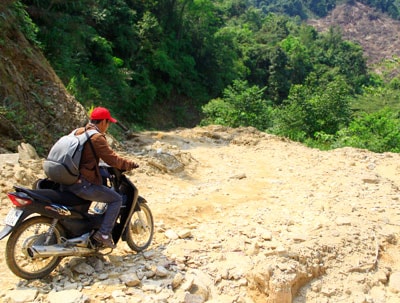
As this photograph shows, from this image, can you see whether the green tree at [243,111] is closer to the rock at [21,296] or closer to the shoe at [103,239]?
the shoe at [103,239]

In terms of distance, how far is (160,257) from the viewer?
12.3ft

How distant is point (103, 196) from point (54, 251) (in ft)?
1.90

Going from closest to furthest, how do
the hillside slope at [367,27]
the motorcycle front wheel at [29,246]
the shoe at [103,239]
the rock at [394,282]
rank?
the motorcycle front wheel at [29,246]
the shoe at [103,239]
the rock at [394,282]
the hillside slope at [367,27]

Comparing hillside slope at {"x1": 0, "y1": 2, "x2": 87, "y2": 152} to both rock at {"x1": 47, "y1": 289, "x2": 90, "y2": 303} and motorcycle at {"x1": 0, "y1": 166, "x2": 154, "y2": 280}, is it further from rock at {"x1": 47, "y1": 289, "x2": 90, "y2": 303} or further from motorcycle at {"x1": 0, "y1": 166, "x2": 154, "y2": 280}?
rock at {"x1": 47, "y1": 289, "x2": 90, "y2": 303}

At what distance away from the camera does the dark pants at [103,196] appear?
3211mm

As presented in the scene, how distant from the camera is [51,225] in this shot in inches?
124

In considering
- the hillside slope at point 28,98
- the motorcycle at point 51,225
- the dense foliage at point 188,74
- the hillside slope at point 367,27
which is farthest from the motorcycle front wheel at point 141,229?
the hillside slope at point 367,27

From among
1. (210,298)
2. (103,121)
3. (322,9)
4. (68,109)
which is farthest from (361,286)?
(322,9)

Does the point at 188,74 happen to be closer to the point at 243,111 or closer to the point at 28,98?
the point at 243,111

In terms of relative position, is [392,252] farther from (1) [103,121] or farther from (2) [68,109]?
(2) [68,109]

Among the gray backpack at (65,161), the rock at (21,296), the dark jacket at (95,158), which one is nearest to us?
the rock at (21,296)

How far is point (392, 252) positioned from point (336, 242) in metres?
0.82

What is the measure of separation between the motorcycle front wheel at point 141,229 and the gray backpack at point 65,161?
95 centimetres

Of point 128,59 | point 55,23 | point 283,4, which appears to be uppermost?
point 283,4
